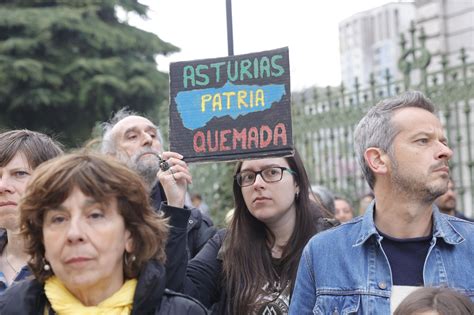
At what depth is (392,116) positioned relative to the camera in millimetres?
3605

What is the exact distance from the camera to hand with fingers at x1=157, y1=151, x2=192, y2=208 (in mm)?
3881

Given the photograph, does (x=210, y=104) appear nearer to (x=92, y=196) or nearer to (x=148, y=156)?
(x=148, y=156)

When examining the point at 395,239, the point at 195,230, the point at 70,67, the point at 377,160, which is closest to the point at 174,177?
the point at 195,230

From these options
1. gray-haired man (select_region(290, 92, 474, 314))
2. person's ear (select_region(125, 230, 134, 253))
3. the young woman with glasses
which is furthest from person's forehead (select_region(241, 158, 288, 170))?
person's ear (select_region(125, 230, 134, 253))

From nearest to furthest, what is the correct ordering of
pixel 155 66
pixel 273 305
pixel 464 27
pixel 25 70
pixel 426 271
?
pixel 426 271, pixel 273 305, pixel 464 27, pixel 25 70, pixel 155 66

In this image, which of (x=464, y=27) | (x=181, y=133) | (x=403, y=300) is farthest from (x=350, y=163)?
(x=403, y=300)

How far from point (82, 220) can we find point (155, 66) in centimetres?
1543

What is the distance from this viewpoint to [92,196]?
9.50ft

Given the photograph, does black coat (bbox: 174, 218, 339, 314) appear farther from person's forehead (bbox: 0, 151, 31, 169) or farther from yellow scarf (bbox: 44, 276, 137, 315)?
yellow scarf (bbox: 44, 276, 137, 315)

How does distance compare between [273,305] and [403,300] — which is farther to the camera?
[273,305]

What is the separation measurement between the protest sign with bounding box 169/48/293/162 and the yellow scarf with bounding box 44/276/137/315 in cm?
128

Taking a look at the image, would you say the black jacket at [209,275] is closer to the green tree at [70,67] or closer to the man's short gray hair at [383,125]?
the man's short gray hair at [383,125]

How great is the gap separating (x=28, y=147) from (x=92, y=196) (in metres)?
1.24

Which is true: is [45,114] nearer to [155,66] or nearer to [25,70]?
[25,70]
